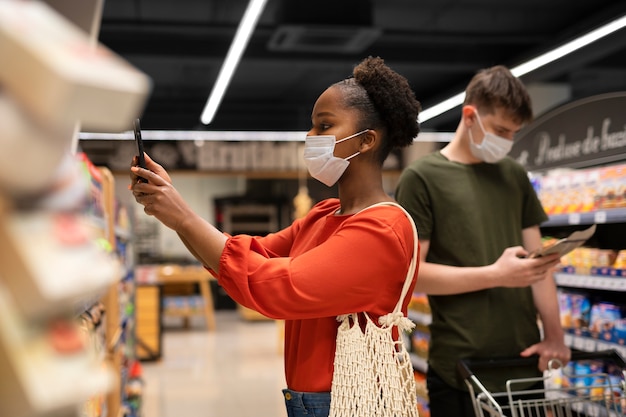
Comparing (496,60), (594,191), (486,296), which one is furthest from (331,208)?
(496,60)

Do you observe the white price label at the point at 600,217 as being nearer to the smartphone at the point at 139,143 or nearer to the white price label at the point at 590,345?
the white price label at the point at 590,345

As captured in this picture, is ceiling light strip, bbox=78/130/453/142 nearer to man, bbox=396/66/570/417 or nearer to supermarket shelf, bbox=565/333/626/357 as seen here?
supermarket shelf, bbox=565/333/626/357

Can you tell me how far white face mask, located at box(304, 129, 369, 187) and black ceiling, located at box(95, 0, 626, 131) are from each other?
7157mm

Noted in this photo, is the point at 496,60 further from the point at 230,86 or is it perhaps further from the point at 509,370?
the point at 509,370

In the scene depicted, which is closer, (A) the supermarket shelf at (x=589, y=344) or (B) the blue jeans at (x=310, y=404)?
(B) the blue jeans at (x=310, y=404)

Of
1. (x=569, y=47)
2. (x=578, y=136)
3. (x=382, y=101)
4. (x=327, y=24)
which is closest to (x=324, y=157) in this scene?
(x=382, y=101)

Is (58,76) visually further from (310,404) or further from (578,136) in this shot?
(578,136)

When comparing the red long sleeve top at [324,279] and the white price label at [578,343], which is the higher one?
the red long sleeve top at [324,279]

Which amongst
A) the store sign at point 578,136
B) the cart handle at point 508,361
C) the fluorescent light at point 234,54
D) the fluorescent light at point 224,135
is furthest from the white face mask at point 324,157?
the fluorescent light at point 224,135

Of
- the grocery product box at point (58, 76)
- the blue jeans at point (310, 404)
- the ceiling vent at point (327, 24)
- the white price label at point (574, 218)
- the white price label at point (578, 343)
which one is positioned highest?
the ceiling vent at point (327, 24)

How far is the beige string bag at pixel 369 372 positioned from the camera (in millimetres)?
1744

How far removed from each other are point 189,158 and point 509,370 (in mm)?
13112

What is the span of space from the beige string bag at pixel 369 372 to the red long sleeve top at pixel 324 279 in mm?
43

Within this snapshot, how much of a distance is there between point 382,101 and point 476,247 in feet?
2.90
